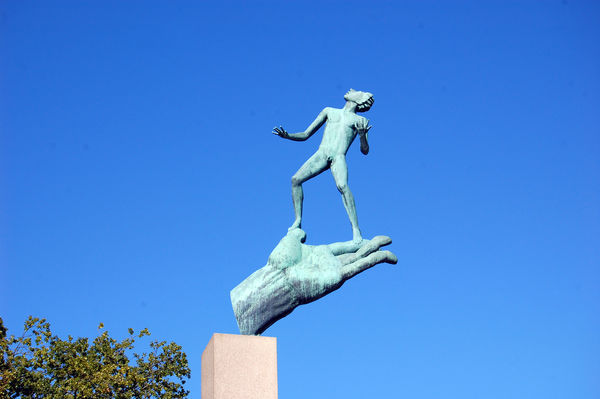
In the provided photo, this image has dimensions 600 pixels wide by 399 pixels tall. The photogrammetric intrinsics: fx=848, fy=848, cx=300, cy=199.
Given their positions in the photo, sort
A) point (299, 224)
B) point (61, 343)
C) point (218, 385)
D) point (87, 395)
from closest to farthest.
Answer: point (218, 385) → point (299, 224) → point (87, 395) → point (61, 343)

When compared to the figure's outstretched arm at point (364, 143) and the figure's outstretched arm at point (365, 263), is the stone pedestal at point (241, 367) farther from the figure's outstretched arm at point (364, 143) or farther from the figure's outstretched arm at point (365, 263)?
the figure's outstretched arm at point (364, 143)

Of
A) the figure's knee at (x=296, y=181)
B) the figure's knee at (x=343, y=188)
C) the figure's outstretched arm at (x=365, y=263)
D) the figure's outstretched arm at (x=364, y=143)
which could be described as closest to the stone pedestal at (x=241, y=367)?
the figure's outstretched arm at (x=365, y=263)

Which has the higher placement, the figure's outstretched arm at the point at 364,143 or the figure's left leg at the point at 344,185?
the figure's outstretched arm at the point at 364,143

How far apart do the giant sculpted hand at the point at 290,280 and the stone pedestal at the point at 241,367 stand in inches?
34.1

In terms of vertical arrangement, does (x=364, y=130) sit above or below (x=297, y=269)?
above

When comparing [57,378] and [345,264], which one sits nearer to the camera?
[345,264]

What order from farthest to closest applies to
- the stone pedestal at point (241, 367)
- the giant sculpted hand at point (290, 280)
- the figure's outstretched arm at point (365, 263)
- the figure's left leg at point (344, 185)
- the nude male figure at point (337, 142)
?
the nude male figure at point (337, 142)
the figure's left leg at point (344, 185)
the figure's outstretched arm at point (365, 263)
the giant sculpted hand at point (290, 280)
the stone pedestal at point (241, 367)

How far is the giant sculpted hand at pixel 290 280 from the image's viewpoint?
12320mm

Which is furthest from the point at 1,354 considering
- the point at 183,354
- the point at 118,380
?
the point at 183,354

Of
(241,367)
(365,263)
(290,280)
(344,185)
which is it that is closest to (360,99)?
(344,185)

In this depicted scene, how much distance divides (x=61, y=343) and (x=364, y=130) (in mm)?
12523

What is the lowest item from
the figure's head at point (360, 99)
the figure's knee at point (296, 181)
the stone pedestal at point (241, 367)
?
the stone pedestal at point (241, 367)

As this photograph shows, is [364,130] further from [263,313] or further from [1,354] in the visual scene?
[1,354]

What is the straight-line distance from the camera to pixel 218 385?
11.0 meters
